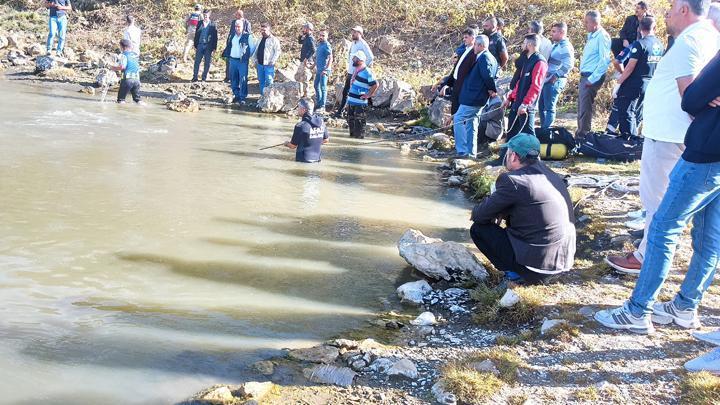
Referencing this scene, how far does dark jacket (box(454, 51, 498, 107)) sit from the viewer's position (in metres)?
10.1

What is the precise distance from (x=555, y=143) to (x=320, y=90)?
7038 mm

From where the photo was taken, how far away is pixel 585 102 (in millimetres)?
10508

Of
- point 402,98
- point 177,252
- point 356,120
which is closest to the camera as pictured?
point 177,252

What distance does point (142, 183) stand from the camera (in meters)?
8.62

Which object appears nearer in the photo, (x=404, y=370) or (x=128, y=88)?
(x=404, y=370)

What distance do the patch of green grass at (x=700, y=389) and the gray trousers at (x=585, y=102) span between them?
6882 millimetres

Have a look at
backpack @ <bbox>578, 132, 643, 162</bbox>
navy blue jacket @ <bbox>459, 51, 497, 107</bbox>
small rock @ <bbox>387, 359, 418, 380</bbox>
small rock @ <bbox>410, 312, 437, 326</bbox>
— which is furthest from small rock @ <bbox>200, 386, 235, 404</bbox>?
backpack @ <bbox>578, 132, 643, 162</bbox>

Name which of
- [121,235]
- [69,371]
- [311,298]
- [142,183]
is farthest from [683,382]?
[142,183]

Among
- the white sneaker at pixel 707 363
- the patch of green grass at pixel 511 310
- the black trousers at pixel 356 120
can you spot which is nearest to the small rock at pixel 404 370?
the patch of green grass at pixel 511 310

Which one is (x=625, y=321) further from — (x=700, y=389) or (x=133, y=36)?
(x=133, y=36)

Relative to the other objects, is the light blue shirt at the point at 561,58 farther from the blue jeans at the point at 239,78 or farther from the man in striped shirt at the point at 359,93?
the blue jeans at the point at 239,78

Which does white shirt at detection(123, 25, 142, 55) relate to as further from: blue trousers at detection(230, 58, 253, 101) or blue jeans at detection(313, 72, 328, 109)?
blue jeans at detection(313, 72, 328, 109)

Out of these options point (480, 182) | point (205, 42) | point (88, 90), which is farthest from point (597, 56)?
point (88, 90)

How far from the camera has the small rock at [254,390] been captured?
3.94m
